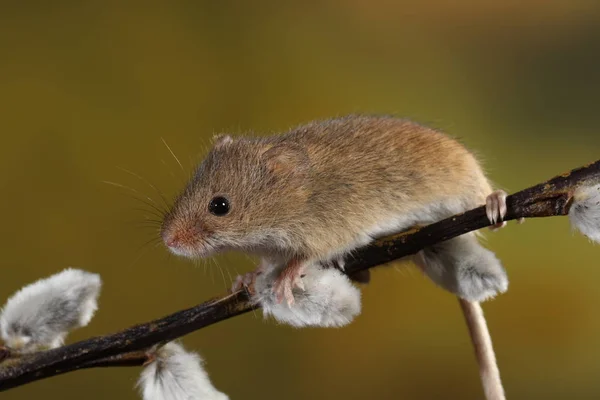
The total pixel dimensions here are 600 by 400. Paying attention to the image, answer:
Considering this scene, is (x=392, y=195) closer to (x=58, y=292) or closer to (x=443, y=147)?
(x=443, y=147)

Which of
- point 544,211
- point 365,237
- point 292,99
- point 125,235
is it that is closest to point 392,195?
point 365,237

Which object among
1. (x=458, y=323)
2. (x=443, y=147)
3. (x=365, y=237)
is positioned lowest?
(x=365, y=237)

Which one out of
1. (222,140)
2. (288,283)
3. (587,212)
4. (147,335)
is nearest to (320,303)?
(288,283)

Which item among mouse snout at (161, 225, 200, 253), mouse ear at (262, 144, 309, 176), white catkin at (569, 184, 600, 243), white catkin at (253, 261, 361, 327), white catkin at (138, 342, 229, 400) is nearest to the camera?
white catkin at (569, 184, 600, 243)

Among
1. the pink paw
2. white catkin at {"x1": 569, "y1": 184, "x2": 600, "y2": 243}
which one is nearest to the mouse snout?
the pink paw

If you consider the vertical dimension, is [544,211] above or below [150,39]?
below

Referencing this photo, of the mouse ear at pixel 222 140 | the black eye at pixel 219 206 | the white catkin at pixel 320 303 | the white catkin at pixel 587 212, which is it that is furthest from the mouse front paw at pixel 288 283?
the white catkin at pixel 587 212

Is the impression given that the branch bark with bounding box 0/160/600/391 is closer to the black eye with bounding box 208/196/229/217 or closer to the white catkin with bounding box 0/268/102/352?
the white catkin with bounding box 0/268/102/352
